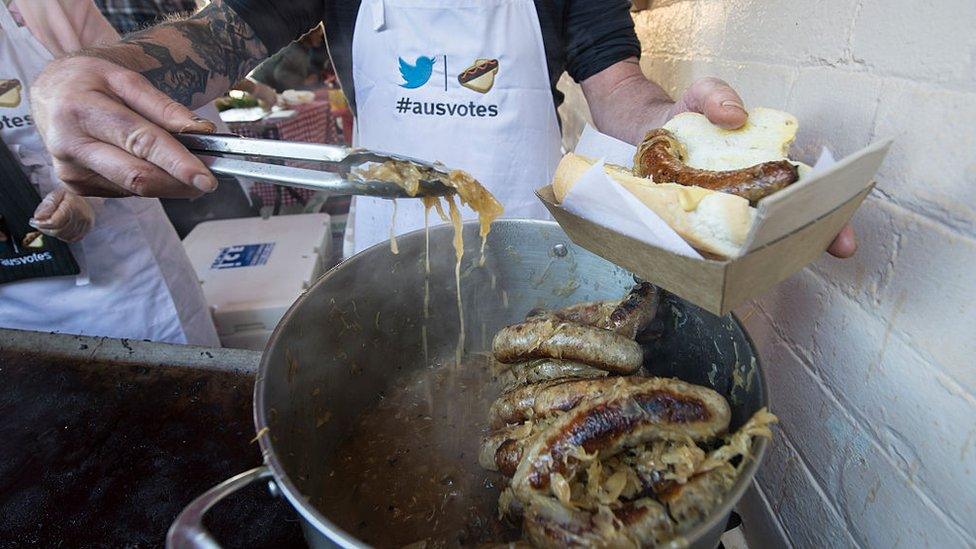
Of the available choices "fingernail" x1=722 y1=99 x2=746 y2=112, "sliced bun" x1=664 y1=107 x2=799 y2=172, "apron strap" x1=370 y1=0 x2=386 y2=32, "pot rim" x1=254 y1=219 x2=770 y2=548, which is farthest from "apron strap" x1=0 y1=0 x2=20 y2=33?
"fingernail" x1=722 y1=99 x2=746 y2=112

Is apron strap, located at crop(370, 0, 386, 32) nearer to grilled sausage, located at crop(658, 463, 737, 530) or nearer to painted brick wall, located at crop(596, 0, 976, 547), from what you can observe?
painted brick wall, located at crop(596, 0, 976, 547)

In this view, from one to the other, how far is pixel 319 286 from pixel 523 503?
2.96ft

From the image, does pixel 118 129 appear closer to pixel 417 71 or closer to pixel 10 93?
pixel 417 71

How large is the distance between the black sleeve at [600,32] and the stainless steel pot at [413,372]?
3.18 feet

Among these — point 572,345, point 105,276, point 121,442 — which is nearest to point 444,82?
point 572,345

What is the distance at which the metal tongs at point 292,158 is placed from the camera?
123 cm

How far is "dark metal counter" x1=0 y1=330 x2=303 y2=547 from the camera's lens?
4.79ft

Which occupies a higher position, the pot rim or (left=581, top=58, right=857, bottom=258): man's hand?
(left=581, top=58, right=857, bottom=258): man's hand

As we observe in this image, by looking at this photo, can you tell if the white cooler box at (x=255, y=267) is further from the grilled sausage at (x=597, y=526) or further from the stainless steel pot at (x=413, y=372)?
the grilled sausage at (x=597, y=526)

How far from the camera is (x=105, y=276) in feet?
8.84

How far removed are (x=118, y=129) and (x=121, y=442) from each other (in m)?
1.06

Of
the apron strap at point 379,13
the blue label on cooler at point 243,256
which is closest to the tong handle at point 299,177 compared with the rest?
the apron strap at point 379,13

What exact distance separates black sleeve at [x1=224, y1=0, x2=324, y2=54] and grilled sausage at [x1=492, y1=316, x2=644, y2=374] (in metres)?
1.70

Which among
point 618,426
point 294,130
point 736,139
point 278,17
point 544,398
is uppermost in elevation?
point 278,17
